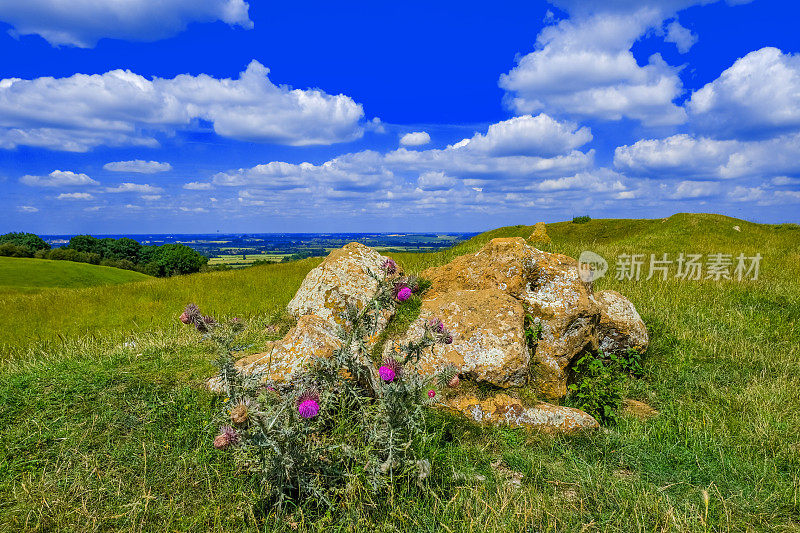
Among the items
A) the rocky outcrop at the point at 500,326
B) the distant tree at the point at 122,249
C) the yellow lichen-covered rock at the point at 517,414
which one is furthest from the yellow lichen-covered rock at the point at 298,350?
the distant tree at the point at 122,249

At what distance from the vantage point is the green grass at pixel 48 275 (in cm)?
3703

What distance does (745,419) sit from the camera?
6234mm

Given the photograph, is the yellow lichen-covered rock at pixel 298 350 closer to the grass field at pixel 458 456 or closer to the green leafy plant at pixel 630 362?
the grass field at pixel 458 456

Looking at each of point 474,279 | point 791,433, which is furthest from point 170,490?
point 791,433

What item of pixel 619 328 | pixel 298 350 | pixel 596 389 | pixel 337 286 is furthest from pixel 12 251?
pixel 596 389

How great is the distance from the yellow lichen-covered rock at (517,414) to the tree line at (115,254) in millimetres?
79325

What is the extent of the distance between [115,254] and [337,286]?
103 meters

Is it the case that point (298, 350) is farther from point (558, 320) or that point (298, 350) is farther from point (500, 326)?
point (558, 320)

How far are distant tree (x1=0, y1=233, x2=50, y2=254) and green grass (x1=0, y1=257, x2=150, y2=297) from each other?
47.9 meters

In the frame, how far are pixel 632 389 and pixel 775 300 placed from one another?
8623 millimetres

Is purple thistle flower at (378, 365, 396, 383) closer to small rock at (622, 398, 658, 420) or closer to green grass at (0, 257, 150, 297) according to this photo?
small rock at (622, 398, 658, 420)

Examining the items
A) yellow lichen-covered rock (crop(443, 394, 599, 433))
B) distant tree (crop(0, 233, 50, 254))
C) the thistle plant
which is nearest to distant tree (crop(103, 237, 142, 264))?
distant tree (crop(0, 233, 50, 254))

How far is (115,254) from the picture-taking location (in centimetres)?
9075

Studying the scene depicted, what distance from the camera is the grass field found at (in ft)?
11.6
